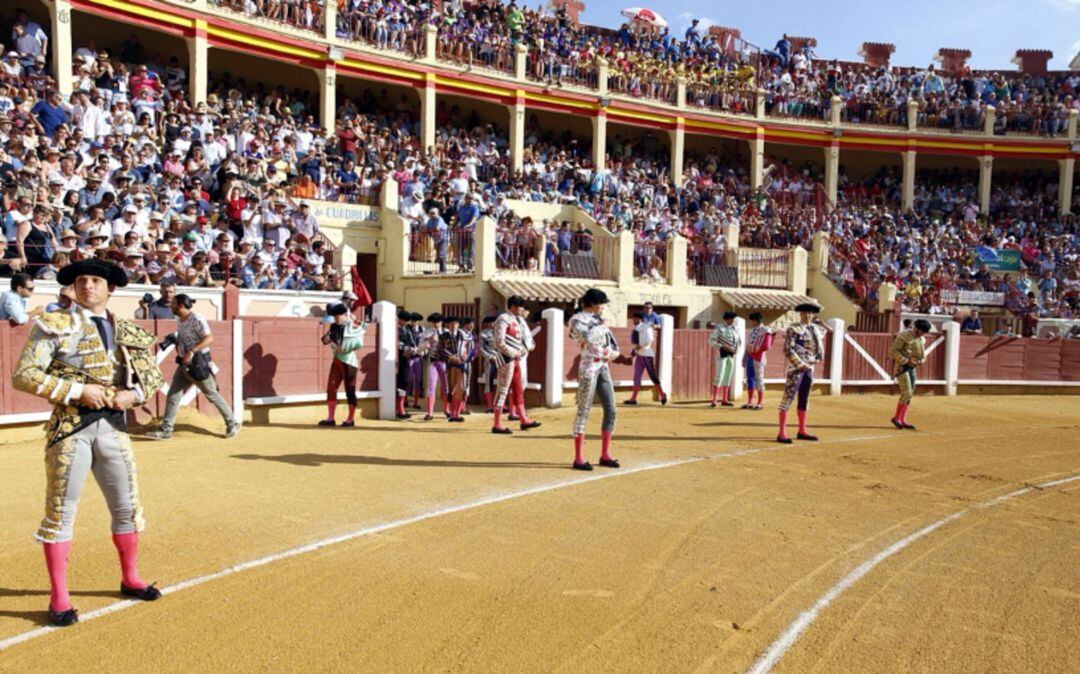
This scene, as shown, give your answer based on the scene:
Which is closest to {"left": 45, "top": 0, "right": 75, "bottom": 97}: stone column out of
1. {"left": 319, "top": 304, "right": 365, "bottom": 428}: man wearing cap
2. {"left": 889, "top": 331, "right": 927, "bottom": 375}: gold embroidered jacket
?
{"left": 319, "top": 304, "right": 365, "bottom": 428}: man wearing cap

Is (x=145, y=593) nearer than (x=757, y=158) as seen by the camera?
Yes

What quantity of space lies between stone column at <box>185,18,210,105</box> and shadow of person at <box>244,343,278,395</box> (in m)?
Result: 11.2

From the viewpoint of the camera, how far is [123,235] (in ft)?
42.3

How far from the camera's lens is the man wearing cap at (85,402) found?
4.13 metres

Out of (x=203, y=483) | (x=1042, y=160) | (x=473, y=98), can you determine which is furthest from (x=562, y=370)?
(x=1042, y=160)

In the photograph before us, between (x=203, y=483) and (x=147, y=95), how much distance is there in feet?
42.9

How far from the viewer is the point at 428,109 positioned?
977 inches

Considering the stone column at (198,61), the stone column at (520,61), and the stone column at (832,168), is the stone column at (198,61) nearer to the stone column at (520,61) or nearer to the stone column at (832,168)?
the stone column at (520,61)

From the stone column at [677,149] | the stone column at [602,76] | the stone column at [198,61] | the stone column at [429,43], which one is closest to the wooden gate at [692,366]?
the stone column at [198,61]

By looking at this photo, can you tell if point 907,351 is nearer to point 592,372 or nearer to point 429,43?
point 592,372

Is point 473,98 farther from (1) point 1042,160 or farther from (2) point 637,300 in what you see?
(1) point 1042,160

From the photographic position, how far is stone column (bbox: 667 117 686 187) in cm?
2956

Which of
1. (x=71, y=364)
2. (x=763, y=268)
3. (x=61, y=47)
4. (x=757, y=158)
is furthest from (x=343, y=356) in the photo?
(x=757, y=158)

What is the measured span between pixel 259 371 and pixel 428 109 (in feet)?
48.9
